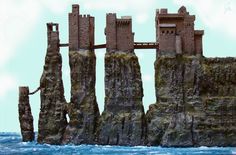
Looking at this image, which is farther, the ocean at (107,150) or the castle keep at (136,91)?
the castle keep at (136,91)

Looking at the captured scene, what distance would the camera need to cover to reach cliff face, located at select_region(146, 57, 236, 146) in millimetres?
108812

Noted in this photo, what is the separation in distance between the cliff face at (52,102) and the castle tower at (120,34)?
7707 millimetres

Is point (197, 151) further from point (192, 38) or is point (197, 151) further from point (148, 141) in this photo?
point (192, 38)

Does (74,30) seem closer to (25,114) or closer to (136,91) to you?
(136,91)

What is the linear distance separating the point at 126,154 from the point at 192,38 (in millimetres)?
21371

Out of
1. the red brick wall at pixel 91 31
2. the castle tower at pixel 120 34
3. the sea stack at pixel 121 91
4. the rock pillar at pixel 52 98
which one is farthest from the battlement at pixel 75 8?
the castle tower at pixel 120 34

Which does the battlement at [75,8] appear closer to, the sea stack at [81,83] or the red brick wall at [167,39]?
the sea stack at [81,83]

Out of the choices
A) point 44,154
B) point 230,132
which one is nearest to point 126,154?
point 44,154

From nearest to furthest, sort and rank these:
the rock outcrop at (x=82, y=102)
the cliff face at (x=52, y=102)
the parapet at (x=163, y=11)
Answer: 1. the rock outcrop at (x=82, y=102)
2. the cliff face at (x=52, y=102)
3. the parapet at (x=163, y=11)

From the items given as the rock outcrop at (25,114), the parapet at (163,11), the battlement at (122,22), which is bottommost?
the rock outcrop at (25,114)

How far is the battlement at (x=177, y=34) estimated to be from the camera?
365ft

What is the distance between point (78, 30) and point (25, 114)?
14029 millimetres

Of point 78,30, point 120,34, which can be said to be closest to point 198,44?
point 120,34

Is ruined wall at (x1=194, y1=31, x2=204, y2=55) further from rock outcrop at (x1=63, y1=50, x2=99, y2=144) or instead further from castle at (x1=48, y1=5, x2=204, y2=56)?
rock outcrop at (x1=63, y1=50, x2=99, y2=144)
